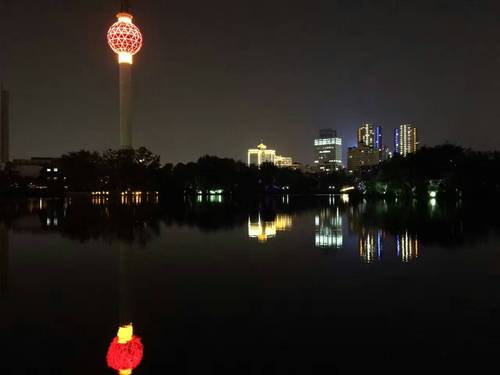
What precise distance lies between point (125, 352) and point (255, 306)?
9.27 feet

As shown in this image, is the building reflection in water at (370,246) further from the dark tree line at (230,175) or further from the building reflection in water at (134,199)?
the dark tree line at (230,175)

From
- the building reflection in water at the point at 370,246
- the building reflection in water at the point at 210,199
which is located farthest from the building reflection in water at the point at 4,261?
the building reflection in water at the point at 210,199

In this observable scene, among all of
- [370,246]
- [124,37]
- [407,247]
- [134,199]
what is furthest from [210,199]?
[407,247]

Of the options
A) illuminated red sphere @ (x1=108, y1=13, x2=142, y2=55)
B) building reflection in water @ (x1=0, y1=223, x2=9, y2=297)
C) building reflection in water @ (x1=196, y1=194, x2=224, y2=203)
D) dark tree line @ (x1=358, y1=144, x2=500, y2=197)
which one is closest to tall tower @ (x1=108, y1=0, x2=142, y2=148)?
illuminated red sphere @ (x1=108, y1=13, x2=142, y2=55)

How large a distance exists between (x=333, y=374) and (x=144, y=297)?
15.2ft

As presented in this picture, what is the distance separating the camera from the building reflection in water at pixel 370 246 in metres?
13.2

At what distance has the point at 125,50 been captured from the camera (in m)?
81.5

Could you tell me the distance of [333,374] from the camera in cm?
538

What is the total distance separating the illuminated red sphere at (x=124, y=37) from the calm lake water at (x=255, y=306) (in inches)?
2809

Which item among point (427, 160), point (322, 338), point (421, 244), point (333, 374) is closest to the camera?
point (333, 374)

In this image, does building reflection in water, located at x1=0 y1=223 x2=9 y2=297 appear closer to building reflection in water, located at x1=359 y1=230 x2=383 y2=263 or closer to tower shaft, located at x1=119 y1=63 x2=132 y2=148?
building reflection in water, located at x1=359 y1=230 x2=383 y2=263

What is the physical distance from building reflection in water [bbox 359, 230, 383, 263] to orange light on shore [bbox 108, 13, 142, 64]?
237ft

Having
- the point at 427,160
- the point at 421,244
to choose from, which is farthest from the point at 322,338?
the point at 427,160

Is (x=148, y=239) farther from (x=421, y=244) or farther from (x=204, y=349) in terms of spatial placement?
(x=204, y=349)
